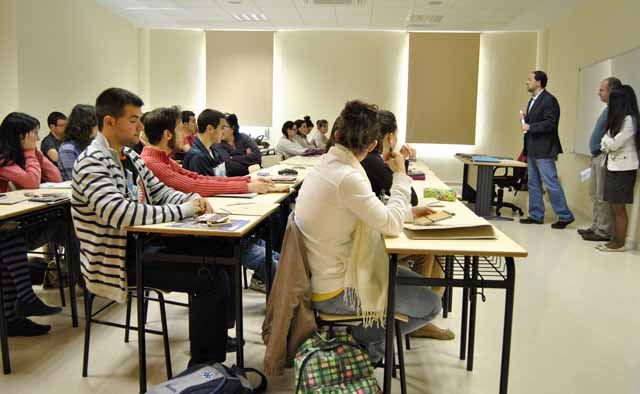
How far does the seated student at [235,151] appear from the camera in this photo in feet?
16.0

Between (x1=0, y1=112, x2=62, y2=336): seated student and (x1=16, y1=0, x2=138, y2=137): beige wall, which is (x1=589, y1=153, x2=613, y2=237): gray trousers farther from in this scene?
(x1=16, y1=0, x2=138, y2=137): beige wall

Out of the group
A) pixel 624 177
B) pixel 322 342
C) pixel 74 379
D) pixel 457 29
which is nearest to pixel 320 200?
pixel 322 342

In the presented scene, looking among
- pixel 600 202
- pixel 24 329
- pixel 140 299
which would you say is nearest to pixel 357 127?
pixel 140 299

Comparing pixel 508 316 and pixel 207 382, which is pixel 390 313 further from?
pixel 207 382

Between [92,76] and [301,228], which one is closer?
[301,228]

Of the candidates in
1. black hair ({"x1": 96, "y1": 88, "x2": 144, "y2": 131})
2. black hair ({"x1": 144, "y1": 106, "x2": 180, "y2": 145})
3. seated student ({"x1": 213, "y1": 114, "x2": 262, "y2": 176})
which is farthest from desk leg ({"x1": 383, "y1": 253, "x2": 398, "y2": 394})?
seated student ({"x1": 213, "y1": 114, "x2": 262, "y2": 176})

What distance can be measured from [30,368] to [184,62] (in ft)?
26.4

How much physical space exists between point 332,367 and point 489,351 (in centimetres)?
111

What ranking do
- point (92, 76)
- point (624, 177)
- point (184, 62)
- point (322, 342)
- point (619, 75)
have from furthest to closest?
point (184, 62) < point (92, 76) < point (619, 75) < point (624, 177) < point (322, 342)

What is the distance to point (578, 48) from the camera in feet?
22.4

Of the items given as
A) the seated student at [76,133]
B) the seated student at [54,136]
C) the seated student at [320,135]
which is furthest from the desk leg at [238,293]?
the seated student at [320,135]

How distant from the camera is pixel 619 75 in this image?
17.2 feet

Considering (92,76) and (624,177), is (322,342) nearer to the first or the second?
(624,177)

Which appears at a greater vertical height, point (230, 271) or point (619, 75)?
point (619, 75)
